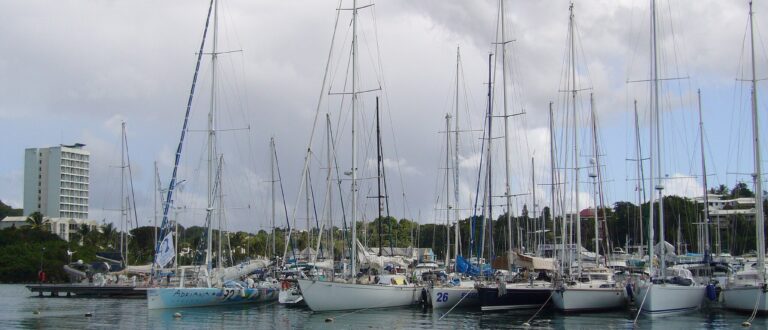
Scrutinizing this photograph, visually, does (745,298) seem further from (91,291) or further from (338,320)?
(91,291)

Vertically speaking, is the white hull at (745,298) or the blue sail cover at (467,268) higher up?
the blue sail cover at (467,268)

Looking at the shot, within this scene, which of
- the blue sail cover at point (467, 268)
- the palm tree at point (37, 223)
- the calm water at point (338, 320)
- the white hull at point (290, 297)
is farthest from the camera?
the palm tree at point (37, 223)

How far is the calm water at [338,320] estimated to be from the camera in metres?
40.6

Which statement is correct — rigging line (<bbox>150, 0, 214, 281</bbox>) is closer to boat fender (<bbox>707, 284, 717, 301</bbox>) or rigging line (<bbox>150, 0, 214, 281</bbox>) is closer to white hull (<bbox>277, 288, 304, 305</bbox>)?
white hull (<bbox>277, 288, 304, 305</bbox>)

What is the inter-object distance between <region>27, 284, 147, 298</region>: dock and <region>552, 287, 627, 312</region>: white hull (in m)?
36.6

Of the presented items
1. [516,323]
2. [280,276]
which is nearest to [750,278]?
[516,323]

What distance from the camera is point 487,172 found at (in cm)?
5559

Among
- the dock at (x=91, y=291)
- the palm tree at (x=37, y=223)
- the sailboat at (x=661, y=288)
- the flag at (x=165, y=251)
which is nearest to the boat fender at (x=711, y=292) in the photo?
the sailboat at (x=661, y=288)

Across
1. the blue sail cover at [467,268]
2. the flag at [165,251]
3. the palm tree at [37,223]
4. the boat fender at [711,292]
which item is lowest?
the boat fender at [711,292]

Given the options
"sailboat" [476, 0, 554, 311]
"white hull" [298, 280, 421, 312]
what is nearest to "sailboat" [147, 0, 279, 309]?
"white hull" [298, 280, 421, 312]

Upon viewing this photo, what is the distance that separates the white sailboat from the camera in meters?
46.1

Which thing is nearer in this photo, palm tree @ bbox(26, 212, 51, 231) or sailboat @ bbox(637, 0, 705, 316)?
sailboat @ bbox(637, 0, 705, 316)

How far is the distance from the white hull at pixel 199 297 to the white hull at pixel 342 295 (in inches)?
324

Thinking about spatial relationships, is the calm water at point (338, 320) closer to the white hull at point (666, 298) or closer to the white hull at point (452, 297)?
the white hull at point (666, 298)
